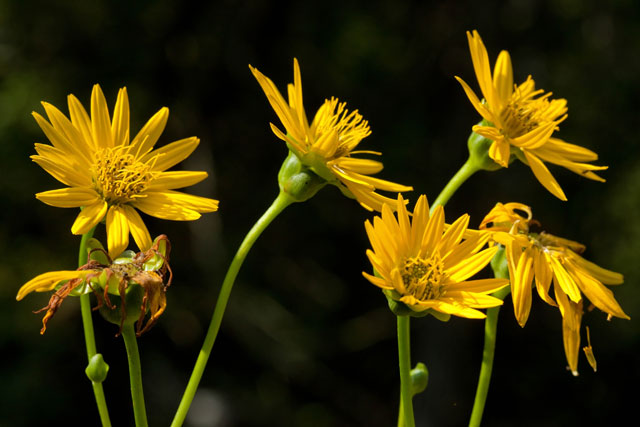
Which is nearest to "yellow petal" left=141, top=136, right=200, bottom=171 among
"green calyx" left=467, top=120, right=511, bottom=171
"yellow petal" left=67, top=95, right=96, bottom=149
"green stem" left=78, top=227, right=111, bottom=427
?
"yellow petal" left=67, top=95, right=96, bottom=149

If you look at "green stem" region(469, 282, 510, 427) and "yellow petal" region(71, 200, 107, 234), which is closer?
"yellow petal" region(71, 200, 107, 234)

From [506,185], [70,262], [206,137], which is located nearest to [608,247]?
[506,185]

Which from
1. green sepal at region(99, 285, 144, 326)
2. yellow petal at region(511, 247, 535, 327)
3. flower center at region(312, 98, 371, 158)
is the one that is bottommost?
yellow petal at region(511, 247, 535, 327)

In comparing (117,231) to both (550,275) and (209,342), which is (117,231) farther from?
(550,275)

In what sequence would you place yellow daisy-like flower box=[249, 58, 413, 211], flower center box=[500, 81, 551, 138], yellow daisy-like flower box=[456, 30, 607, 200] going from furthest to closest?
flower center box=[500, 81, 551, 138] → yellow daisy-like flower box=[456, 30, 607, 200] → yellow daisy-like flower box=[249, 58, 413, 211]

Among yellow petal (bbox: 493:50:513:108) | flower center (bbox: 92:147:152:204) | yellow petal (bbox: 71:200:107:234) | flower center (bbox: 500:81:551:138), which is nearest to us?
yellow petal (bbox: 71:200:107:234)

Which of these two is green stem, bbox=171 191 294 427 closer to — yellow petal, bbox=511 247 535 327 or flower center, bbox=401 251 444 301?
flower center, bbox=401 251 444 301
